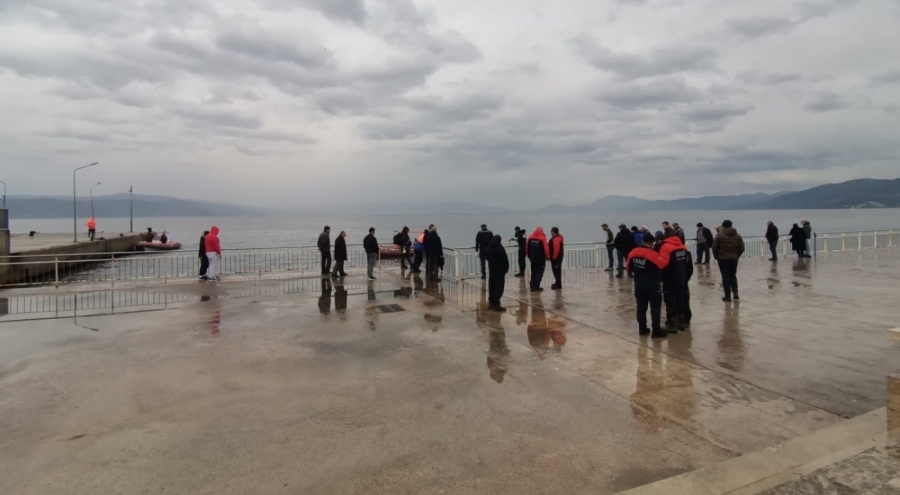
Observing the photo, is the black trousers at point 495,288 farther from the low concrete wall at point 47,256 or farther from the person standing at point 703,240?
the low concrete wall at point 47,256

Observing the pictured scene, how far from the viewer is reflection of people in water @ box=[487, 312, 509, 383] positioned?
5789 mm

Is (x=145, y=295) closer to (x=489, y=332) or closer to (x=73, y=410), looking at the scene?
(x=73, y=410)

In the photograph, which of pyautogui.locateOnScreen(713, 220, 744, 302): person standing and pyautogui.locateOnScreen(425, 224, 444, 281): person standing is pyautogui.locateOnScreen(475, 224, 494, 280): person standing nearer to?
pyautogui.locateOnScreen(425, 224, 444, 281): person standing

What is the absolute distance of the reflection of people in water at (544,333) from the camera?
6.80 m

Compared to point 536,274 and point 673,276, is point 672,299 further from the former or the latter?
point 536,274

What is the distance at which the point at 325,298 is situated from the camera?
1115cm

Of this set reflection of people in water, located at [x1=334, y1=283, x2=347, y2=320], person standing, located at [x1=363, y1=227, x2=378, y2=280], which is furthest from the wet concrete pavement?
person standing, located at [x1=363, y1=227, x2=378, y2=280]

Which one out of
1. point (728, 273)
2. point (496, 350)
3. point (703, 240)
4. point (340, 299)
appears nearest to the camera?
point (496, 350)

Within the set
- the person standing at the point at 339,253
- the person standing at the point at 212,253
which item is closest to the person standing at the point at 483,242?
the person standing at the point at 339,253

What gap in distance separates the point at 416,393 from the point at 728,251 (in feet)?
25.2

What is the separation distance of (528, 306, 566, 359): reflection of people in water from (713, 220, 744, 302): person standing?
12.9 ft

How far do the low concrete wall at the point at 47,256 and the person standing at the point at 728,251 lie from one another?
15764 mm

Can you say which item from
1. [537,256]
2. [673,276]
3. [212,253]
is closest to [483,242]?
[537,256]

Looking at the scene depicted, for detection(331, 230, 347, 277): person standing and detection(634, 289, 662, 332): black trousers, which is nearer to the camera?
detection(634, 289, 662, 332): black trousers
